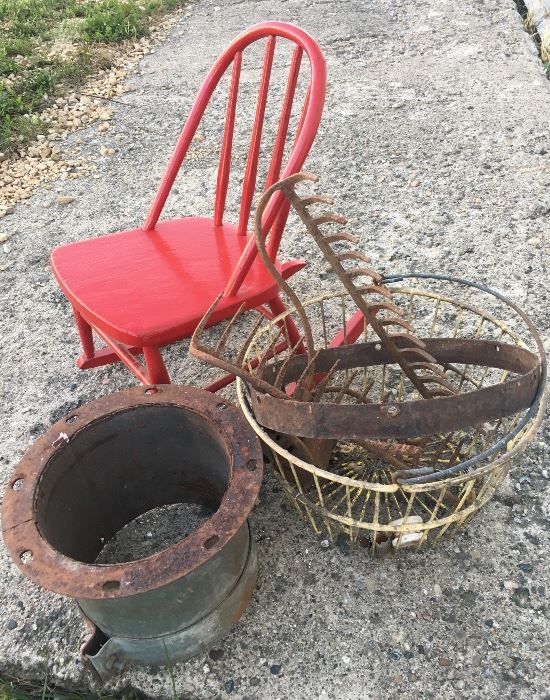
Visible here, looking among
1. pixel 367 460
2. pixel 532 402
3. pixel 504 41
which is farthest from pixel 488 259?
pixel 504 41

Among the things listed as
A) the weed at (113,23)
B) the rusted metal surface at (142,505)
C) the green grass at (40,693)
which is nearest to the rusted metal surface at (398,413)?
the rusted metal surface at (142,505)

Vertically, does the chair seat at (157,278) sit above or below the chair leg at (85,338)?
above

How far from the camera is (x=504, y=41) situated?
13.2 feet

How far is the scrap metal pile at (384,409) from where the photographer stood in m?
1.24

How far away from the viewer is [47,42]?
473 cm

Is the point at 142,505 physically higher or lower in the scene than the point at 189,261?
lower

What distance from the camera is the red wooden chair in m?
1.62

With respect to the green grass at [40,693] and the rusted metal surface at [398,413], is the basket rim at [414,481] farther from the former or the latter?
the green grass at [40,693]

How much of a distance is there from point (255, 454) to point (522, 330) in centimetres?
131

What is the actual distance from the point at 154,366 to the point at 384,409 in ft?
2.49

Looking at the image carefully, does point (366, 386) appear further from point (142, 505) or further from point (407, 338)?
point (142, 505)

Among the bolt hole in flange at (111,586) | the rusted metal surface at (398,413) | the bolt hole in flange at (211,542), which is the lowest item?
the bolt hole in flange at (211,542)

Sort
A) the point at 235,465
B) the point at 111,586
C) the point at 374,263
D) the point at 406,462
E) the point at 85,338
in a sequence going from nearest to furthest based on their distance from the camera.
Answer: the point at 111,586, the point at 235,465, the point at 406,462, the point at 85,338, the point at 374,263

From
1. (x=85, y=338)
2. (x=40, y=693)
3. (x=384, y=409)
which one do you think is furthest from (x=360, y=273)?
(x=40, y=693)
